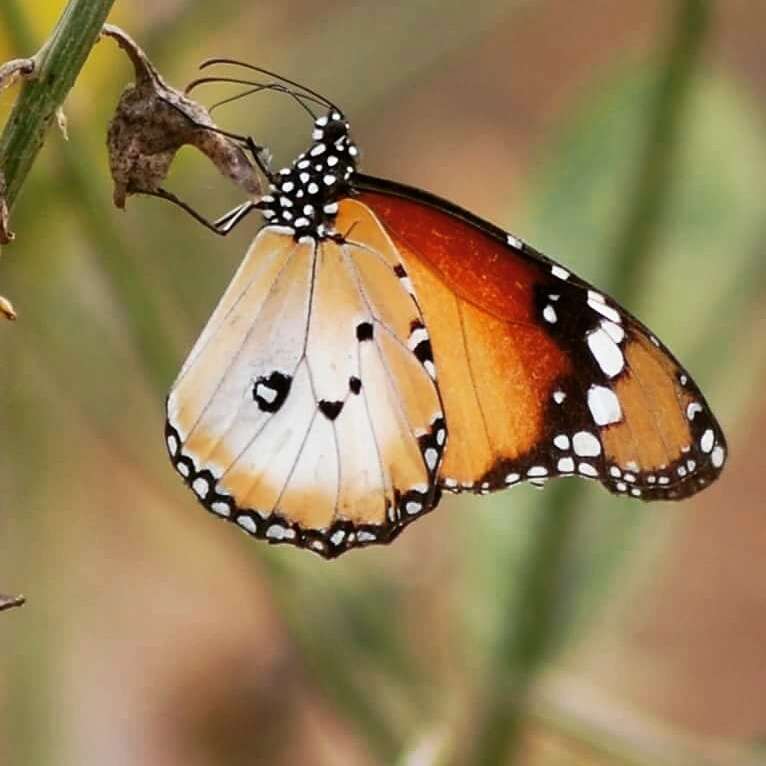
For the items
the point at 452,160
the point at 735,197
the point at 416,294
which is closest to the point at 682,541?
the point at 452,160

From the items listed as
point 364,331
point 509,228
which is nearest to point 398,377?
point 364,331

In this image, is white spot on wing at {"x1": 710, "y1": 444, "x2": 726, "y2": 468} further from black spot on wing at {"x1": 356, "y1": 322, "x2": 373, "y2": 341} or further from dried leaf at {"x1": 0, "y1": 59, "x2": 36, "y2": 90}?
dried leaf at {"x1": 0, "y1": 59, "x2": 36, "y2": 90}

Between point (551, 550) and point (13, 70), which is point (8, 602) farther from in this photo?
point (551, 550)

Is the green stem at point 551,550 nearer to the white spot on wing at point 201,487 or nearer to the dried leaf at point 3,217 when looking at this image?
the white spot on wing at point 201,487

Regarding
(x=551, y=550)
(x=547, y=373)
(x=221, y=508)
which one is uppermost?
(x=547, y=373)

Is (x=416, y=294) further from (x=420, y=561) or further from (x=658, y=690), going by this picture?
(x=658, y=690)

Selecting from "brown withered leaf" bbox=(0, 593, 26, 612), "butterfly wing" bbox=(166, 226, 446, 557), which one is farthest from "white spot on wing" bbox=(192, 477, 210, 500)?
"brown withered leaf" bbox=(0, 593, 26, 612)
